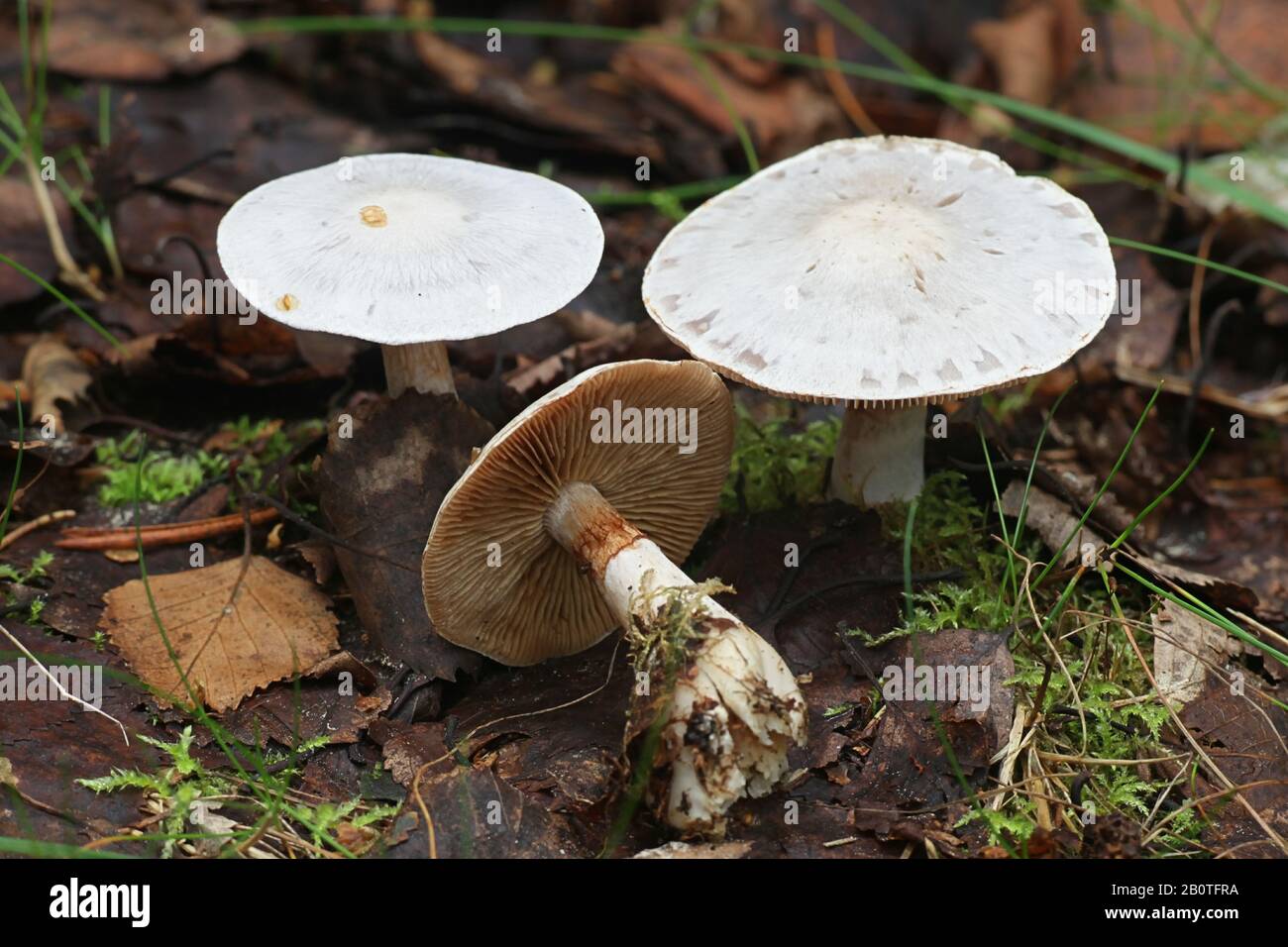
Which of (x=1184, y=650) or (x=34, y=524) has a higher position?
(x=1184, y=650)

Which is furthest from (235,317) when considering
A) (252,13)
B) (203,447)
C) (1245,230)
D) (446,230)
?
(1245,230)

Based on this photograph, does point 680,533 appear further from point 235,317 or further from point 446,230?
point 235,317

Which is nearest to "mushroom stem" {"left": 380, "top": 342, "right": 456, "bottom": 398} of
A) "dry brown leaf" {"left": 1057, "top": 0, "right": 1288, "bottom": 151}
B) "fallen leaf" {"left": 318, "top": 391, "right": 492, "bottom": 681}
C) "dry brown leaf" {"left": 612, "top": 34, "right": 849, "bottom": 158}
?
"fallen leaf" {"left": 318, "top": 391, "right": 492, "bottom": 681}

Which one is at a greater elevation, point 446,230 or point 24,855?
point 446,230

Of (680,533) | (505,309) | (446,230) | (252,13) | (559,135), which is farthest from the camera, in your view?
(252,13)

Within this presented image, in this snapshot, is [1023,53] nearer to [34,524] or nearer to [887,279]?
[887,279]

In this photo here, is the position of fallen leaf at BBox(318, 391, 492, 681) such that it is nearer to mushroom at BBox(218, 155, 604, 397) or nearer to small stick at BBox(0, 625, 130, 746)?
mushroom at BBox(218, 155, 604, 397)

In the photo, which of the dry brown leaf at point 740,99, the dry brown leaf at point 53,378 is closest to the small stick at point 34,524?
the dry brown leaf at point 53,378

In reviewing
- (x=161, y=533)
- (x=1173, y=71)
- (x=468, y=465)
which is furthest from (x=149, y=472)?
(x=1173, y=71)
